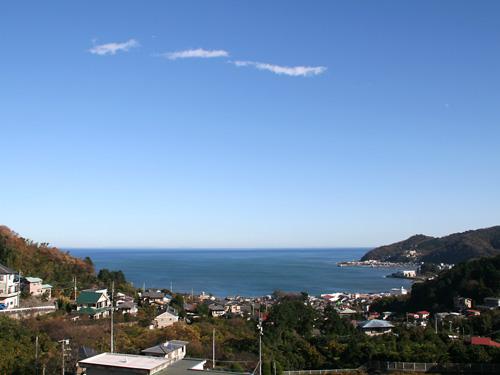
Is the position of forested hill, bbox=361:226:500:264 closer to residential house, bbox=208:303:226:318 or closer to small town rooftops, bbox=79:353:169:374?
residential house, bbox=208:303:226:318

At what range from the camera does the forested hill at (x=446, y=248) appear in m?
91.2

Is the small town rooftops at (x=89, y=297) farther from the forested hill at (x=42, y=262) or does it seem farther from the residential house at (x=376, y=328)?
the residential house at (x=376, y=328)

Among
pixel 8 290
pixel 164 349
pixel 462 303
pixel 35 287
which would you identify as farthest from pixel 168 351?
pixel 462 303

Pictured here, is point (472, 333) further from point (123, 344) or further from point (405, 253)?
point (405, 253)

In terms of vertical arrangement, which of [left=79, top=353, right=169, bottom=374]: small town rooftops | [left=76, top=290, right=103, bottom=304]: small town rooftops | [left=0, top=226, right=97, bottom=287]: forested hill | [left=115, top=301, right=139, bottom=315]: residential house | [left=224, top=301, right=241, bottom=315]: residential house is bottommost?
[left=224, top=301, right=241, bottom=315]: residential house

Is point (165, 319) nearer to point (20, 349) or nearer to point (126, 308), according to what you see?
point (126, 308)

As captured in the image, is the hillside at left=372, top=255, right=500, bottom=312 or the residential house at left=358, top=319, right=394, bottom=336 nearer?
the residential house at left=358, top=319, right=394, bottom=336

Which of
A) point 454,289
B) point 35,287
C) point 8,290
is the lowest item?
point 454,289

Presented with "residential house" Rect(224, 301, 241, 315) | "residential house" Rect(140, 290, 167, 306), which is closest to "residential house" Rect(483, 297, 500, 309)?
"residential house" Rect(224, 301, 241, 315)

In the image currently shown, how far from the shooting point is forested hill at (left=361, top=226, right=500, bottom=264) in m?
91.2

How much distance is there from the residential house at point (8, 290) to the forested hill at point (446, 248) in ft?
256

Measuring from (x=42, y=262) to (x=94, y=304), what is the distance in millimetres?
8300

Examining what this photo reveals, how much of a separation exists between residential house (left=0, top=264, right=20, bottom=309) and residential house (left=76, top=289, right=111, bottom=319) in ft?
7.69

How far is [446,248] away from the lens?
101938mm
